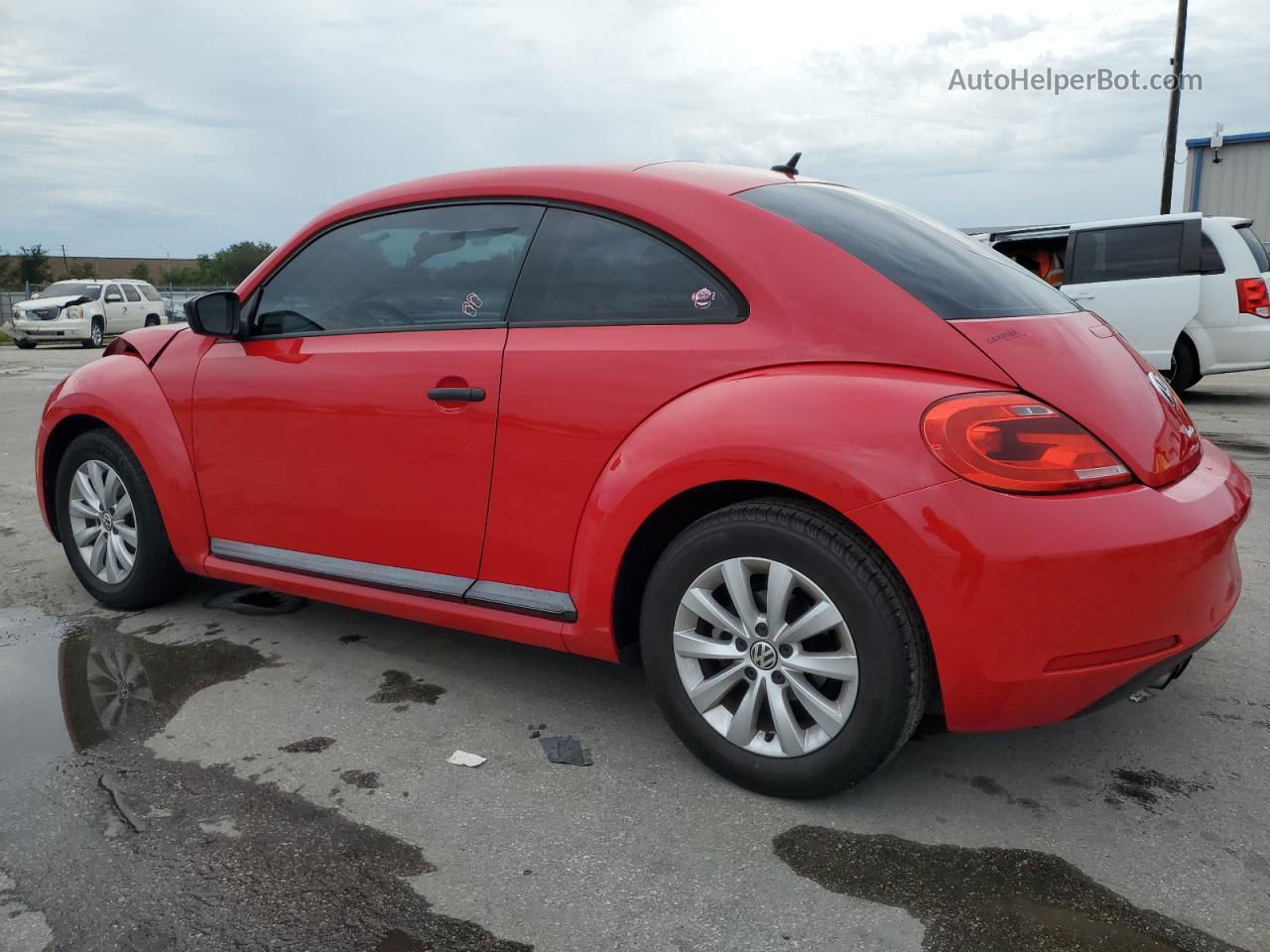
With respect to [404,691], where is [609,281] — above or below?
above

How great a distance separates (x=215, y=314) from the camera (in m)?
3.76

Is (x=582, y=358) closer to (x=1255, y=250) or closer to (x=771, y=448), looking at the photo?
(x=771, y=448)

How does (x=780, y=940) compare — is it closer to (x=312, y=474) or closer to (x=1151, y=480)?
(x=1151, y=480)

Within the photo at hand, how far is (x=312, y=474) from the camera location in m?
3.52

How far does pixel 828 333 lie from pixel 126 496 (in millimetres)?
2867

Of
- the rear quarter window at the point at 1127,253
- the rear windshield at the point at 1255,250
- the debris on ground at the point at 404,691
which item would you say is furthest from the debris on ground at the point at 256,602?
the rear windshield at the point at 1255,250

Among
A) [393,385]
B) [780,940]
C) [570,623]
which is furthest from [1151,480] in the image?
[393,385]

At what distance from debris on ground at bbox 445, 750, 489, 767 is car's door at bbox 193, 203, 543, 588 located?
462 mm

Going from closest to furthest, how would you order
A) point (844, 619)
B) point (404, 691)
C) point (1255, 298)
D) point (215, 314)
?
1. point (844, 619)
2. point (404, 691)
3. point (215, 314)
4. point (1255, 298)

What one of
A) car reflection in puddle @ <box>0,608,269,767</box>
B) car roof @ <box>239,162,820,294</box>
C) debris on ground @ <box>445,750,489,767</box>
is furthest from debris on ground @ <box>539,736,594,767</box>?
car roof @ <box>239,162,820,294</box>

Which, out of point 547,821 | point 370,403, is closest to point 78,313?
point 370,403

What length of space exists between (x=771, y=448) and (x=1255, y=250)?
9761 millimetres

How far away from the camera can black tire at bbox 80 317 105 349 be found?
24.5m

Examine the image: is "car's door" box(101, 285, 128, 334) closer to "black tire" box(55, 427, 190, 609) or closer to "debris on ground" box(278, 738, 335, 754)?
"black tire" box(55, 427, 190, 609)
